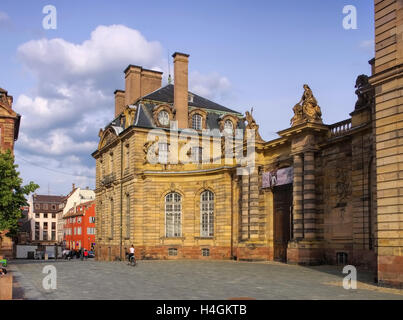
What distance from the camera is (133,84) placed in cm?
4903

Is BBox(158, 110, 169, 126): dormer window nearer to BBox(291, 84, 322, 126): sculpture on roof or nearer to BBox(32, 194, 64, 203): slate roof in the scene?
BBox(291, 84, 322, 126): sculpture on roof

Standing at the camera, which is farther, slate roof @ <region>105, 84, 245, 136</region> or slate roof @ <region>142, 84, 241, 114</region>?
slate roof @ <region>142, 84, 241, 114</region>

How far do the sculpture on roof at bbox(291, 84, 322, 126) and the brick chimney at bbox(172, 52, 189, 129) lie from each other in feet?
58.4

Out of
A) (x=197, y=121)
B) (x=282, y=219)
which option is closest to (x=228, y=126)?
(x=197, y=121)

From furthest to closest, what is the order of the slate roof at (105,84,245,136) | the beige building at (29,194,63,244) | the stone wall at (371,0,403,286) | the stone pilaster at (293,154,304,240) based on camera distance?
the beige building at (29,194,63,244) < the slate roof at (105,84,245,136) < the stone pilaster at (293,154,304,240) < the stone wall at (371,0,403,286)

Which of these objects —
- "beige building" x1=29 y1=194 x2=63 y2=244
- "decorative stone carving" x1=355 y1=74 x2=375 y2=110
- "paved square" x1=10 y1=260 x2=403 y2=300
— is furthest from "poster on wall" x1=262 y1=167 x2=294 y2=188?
"beige building" x1=29 y1=194 x2=63 y2=244

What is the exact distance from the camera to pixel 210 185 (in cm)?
3969

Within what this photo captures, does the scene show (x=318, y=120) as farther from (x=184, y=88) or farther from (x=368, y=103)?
(x=184, y=88)

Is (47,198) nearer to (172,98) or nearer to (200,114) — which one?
(172,98)

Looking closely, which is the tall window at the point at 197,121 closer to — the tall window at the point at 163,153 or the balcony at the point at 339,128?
the tall window at the point at 163,153

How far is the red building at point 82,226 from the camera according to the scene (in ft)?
297

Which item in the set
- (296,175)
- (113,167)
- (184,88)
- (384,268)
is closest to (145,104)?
(184,88)

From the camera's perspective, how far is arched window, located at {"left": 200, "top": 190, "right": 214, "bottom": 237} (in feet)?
130

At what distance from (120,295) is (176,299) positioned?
6.78 ft
